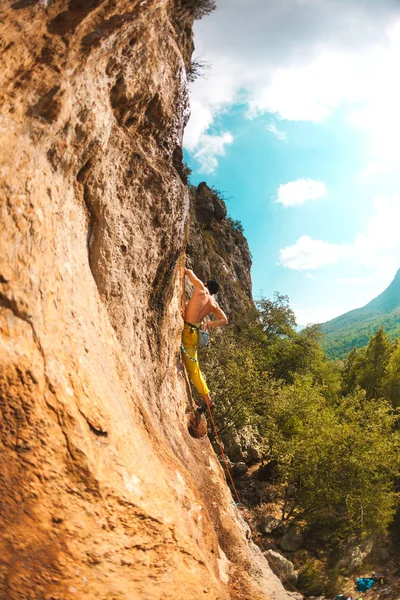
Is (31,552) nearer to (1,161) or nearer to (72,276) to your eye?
(72,276)

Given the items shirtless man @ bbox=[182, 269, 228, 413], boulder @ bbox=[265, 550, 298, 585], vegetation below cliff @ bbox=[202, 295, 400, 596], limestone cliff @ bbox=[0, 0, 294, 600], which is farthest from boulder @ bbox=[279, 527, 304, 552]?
shirtless man @ bbox=[182, 269, 228, 413]

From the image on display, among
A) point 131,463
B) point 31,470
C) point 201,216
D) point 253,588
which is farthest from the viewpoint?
point 201,216

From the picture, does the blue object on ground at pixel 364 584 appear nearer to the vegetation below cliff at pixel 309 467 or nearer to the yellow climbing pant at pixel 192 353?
the vegetation below cliff at pixel 309 467

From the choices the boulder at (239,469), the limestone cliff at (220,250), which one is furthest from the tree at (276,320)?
the boulder at (239,469)

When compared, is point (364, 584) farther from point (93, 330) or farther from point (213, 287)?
point (93, 330)

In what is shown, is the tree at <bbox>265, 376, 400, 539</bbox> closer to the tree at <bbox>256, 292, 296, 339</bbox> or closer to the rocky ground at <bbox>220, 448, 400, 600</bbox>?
the rocky ground at <bbox>220, 448, 400, 600</bbox>

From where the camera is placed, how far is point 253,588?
22.2 feet

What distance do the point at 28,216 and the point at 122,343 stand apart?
295cm

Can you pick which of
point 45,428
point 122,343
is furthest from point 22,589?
point 122,343

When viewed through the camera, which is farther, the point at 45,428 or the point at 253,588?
the point at 253,588

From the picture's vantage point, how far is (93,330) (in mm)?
5000

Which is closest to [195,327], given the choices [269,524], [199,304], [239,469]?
[199,304]

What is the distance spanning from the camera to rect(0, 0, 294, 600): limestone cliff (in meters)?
3.27

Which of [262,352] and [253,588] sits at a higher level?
[262,352]
